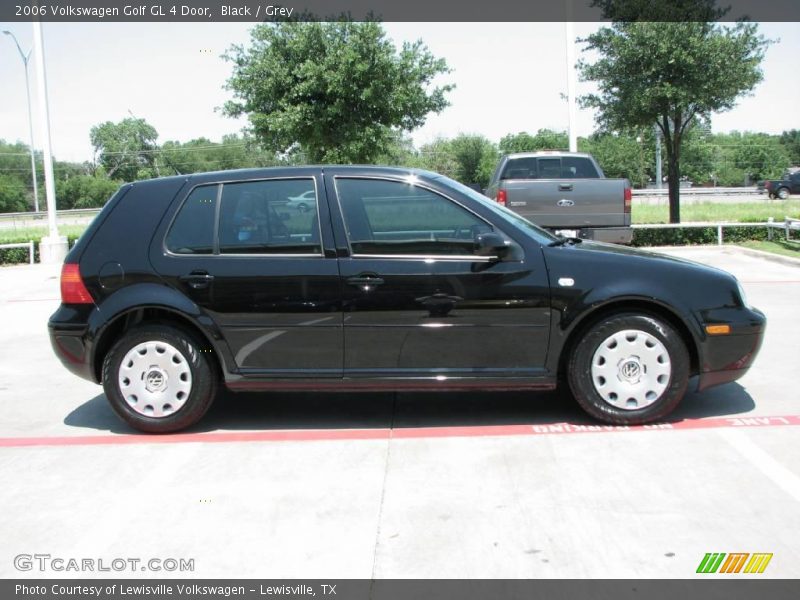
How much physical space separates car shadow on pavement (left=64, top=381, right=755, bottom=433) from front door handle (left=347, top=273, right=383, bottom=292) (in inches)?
39.1

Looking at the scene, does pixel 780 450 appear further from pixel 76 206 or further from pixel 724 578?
pixel 76 206

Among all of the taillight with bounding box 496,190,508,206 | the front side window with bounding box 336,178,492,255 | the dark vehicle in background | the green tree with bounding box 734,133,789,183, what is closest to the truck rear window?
the taillight with bounding box 496,190,508,206

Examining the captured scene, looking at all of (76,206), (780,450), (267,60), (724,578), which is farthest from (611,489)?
(76,206)

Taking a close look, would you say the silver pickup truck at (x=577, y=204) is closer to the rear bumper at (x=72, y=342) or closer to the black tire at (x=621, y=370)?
the black tire at (x=621, y=370)

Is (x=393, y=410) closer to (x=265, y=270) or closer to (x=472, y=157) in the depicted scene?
(x=265, y=270)

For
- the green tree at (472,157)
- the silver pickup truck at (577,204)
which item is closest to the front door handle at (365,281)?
the silver pickup truck at (577,204)

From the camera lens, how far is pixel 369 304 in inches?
196

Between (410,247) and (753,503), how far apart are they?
8.01ft

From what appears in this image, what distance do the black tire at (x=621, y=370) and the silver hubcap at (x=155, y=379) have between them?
251 cm

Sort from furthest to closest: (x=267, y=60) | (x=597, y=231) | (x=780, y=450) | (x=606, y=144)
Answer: (x=606, y=144) → (x=267, y=60) → (x=597, y=231) → (x=780, y=450)

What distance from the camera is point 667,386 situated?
4996 mm

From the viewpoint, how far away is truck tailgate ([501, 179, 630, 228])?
11414 millimetres

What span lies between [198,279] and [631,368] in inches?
111

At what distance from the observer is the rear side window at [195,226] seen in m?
5.19
